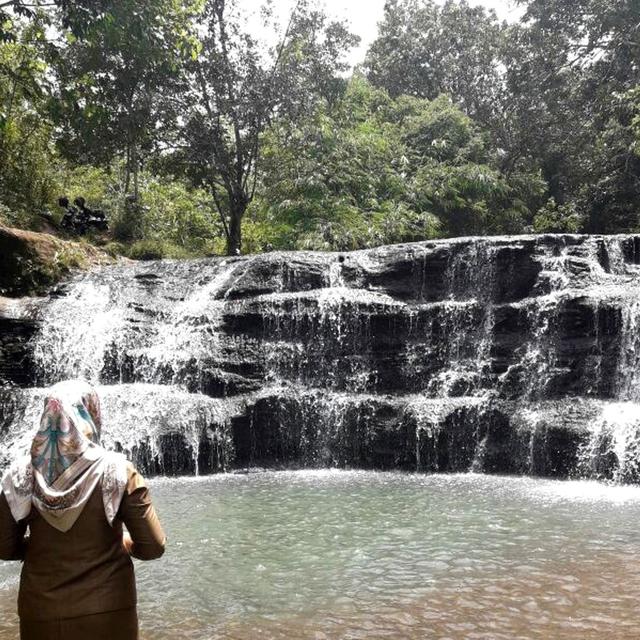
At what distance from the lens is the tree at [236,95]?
20016mm

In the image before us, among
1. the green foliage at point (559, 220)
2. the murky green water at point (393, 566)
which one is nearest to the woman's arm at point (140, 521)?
the murky green water at point (393, 566)

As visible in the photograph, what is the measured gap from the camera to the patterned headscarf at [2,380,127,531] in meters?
2.65

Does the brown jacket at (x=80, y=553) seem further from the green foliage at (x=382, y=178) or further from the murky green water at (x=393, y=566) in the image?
the green foliage at (x=382, y=178)

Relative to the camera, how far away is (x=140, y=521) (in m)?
2.74

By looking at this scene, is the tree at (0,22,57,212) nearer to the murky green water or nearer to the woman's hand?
the murky green water

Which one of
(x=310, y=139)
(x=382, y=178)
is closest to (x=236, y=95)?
(x=310, y=139)

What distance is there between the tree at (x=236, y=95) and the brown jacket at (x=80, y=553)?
1865 centimetres

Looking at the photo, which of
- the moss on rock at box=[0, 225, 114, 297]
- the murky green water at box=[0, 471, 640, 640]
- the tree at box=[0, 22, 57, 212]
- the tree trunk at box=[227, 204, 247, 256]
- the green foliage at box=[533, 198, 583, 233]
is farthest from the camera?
the green foliage at box=[533, 198, 583, 233]

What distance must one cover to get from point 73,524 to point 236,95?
18888 mm

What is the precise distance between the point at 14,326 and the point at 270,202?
1254 cm

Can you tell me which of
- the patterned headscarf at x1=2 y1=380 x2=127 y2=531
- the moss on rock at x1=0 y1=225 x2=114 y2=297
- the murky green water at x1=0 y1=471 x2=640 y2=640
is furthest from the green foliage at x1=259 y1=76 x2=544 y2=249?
the patterned headscarf at x1=2 y1=380 x2=127 y2=531

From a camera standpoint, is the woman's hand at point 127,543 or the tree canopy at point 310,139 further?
the tree canopy at point 310,139

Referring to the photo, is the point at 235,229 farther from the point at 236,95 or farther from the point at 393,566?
the point at 393,566

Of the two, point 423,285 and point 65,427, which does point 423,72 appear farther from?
point 65,427
